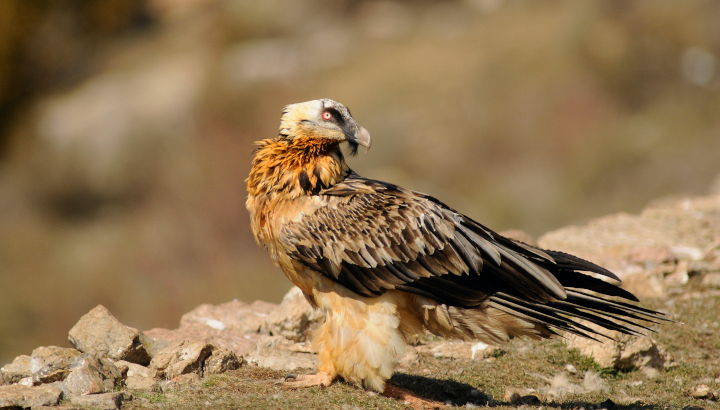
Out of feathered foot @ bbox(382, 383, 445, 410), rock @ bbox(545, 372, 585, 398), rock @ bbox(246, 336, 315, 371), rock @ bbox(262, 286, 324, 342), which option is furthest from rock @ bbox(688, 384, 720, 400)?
rock @ bbox(262, 286, 324, 342)

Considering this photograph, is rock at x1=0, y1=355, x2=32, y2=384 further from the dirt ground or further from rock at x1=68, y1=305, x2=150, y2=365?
the dirt ground

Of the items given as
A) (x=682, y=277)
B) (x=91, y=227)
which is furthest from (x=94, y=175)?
(x=682, y=277)

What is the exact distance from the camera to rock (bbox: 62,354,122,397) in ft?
26.2

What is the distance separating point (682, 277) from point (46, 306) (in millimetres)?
21336

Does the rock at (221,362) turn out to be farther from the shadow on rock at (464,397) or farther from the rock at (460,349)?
the rock at (460,349)

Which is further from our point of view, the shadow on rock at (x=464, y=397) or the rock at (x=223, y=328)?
the rock at (x=223, y=328)

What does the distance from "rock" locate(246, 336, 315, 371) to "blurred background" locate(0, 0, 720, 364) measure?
49.6ft

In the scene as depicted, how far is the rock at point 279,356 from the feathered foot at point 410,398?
1085mm

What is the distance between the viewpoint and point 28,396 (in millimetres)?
7547

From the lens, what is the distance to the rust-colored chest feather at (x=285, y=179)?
890 centimetres

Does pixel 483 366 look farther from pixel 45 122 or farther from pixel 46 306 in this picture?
pixel 45 122

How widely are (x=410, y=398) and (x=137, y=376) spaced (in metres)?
2.30

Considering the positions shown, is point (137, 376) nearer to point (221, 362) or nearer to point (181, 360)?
point (181, 360)

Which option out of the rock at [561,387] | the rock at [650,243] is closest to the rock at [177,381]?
the rock at [561,387]
